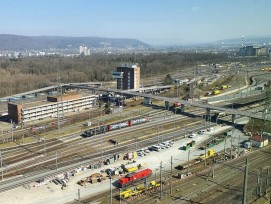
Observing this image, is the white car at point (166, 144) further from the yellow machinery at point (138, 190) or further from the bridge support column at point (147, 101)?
the bridge support column at point (147, 101)

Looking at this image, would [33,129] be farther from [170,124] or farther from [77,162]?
[170,124]

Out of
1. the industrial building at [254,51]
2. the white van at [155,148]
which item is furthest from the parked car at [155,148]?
the industrial building at [254,51]

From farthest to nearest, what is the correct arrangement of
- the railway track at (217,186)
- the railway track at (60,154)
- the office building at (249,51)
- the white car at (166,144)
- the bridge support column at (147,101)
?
the office building at (249,51)
the bridge support column at (147,101)
the white car at (166,144)
the railway track at (60,154)
the railway track at (217,186)

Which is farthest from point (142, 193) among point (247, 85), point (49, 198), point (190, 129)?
point (247, 85)

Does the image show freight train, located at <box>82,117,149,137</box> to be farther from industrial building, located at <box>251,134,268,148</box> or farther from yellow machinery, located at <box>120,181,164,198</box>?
industrial building, located at <box>251,134,268,148</box>

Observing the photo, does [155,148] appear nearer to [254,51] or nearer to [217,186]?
[217,186]

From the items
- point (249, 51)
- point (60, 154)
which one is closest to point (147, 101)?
point (60, 154)
